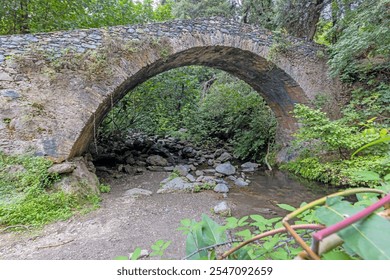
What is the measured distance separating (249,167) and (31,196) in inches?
199

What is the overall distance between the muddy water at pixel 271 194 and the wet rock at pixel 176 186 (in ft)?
2.67

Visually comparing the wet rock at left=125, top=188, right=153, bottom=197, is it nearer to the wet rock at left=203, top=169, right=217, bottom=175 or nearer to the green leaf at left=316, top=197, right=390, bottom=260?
the wet rock at left=203, top=169, right=217, bottom=175

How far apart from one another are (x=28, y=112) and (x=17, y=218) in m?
1.54

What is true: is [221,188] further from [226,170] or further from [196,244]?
[196,244]

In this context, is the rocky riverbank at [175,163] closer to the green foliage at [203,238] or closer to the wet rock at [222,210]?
the wet rock at [222,210]

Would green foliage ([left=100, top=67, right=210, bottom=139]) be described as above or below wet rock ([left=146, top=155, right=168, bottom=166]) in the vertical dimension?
above

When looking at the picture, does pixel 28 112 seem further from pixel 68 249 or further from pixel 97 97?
pixel 68 249

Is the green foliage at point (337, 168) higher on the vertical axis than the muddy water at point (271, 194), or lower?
higher

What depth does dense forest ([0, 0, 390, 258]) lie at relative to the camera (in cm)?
408

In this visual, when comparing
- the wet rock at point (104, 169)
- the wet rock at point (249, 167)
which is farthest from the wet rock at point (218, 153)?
the wet rock at point (104, 169)

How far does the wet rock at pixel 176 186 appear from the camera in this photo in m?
4.34

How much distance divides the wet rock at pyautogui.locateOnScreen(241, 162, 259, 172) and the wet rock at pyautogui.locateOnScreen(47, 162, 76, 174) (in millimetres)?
4240

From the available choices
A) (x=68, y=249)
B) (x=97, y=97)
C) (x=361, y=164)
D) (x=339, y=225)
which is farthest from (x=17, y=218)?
(x=361, y=164)

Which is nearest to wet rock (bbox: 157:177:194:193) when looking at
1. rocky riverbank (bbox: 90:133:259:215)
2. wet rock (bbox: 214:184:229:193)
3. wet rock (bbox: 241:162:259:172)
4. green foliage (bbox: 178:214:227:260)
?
rocky riverbank (bbox: 90:133:259:215)
